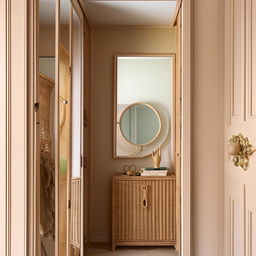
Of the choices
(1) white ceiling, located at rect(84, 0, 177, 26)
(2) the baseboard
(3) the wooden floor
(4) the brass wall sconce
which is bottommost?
(3) the wooden floor

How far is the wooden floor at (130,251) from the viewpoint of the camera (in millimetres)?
3648

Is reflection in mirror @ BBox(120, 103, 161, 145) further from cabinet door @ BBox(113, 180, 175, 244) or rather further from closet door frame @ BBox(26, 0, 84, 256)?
closet door frame @ BBox(26, 0, 84, 256)

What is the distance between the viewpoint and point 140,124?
4035mm

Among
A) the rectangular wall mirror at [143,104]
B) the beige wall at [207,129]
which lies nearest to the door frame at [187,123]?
the beige wall at [207,129]

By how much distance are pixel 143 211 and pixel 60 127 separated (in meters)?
1.71

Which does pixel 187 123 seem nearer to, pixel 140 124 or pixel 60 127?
pixel 60 127

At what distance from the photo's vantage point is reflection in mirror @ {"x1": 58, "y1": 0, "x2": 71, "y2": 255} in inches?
93.2

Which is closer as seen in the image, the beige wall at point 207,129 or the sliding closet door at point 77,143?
the beige wall at point 207,129

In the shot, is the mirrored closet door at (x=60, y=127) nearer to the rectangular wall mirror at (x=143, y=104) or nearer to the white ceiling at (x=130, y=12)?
the white ceiling at (x=130, y=12)

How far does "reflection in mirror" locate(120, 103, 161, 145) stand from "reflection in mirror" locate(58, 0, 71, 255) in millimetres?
1395

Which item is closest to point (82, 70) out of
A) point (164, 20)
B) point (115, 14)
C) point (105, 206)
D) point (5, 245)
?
point (115, 14)

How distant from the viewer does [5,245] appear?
1.61 meters

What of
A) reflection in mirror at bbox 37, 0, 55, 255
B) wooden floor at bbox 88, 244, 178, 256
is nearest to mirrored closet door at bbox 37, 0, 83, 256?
reflection in mirror at bbox 37, 0, 55, 255

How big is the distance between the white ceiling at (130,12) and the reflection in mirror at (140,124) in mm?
875
